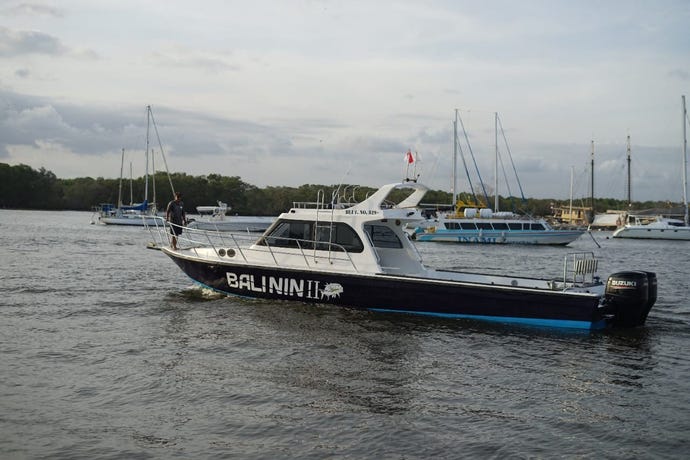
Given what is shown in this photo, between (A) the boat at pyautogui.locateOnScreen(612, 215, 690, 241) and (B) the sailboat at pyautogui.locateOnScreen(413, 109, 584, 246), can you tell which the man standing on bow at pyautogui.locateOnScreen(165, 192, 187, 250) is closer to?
(B) the sailboat at pyautogui.locateOnScreen(413, 109, 584, 246)

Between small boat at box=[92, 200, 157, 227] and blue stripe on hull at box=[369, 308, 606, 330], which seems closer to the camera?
blue stripe on hull at box=[369, 308, 606, 330]

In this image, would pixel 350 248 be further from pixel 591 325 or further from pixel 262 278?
pixel 591 325

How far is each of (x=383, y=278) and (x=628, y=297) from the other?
17.0 feet

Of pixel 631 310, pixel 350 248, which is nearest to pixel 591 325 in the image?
pixel 631 310

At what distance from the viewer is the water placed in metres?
8.25

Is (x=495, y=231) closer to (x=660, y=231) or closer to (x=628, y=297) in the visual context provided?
(x=660, y=231)

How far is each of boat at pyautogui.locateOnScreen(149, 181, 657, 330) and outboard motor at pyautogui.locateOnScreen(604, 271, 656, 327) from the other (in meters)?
0.02

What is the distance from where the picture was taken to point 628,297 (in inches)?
Answer: 551

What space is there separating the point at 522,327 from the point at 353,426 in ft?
22.7

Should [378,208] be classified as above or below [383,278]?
above

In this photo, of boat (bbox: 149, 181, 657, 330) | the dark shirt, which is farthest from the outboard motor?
the dark shirt

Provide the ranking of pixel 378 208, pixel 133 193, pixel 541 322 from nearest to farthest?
pixel 541 322 → pixel 378 208 → pixel 133 193

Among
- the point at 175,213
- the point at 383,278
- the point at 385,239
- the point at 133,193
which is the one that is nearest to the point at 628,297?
the point at 383,278

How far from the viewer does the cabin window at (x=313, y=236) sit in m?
16.3
